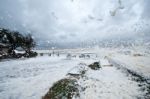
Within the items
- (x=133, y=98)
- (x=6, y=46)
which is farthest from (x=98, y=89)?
(x=6, y=46)

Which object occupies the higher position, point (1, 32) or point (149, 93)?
point (1, 32)

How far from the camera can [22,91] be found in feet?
67.7

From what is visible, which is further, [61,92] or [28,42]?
[28,42]

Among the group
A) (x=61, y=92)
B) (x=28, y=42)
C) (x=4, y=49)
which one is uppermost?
(x=28, y=42)

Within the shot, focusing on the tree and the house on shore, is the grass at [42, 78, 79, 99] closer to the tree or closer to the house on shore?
the house on shore

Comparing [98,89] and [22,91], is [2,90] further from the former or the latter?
[98,89]

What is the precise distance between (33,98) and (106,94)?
898 centimetres

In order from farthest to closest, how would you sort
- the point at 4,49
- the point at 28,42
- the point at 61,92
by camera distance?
the point at 28,42 → the point at 4,49 → the point at 61,92

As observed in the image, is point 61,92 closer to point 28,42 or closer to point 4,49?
point 4,49

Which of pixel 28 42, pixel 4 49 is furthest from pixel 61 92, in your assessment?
pixel 28 42

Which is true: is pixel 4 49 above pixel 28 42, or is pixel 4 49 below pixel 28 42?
below

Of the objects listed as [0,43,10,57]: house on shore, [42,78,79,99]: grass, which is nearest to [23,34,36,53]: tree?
[0,43,10,57]: house on shore

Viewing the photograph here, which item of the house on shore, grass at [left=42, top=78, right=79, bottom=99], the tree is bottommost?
grass at [left=42, top=78, right=79, bottom=99]

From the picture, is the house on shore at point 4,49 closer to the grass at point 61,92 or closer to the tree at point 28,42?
the tree at point 28,42
